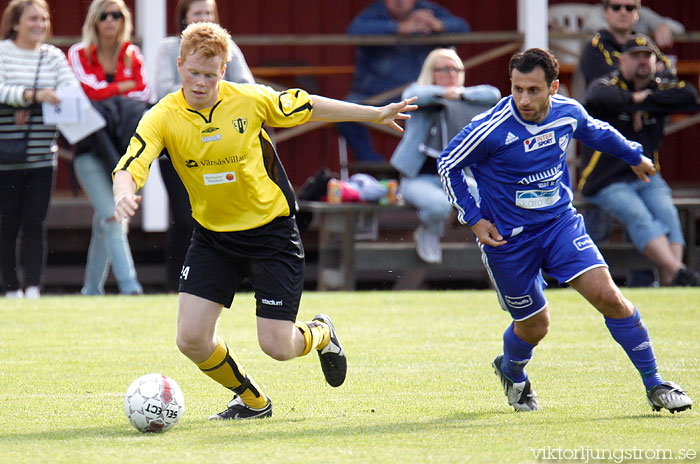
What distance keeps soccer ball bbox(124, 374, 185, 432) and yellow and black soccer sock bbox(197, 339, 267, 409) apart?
324 mm

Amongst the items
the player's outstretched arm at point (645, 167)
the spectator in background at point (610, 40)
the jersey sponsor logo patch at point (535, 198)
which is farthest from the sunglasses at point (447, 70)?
the jersey sponsor logo patch at point (535, 198)

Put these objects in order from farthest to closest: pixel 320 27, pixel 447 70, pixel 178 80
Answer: pixel 320 27
pixel 447 70
pixel 178 80

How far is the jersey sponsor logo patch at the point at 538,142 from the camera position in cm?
550

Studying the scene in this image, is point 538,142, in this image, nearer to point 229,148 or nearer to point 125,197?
point 229,148

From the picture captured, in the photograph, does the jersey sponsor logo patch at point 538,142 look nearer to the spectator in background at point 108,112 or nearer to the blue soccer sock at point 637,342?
the blue soccer sock at point 637,342

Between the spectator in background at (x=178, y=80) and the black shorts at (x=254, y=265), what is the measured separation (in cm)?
307

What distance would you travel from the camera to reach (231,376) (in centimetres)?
526

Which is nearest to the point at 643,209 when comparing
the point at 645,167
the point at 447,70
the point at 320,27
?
the point at 447,70

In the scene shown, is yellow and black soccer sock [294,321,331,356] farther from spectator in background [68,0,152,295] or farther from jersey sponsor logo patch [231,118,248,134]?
spectator in background [68,0,152,295]

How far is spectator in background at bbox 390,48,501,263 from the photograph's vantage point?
9.88 meters

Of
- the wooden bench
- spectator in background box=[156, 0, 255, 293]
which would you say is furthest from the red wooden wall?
spectator in background box=[156, 0, 255, 293]

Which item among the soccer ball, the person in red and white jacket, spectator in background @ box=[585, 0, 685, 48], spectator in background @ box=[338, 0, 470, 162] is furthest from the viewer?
spectator in background @ box=[585, 0, 685, 48]

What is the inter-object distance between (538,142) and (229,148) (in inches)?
A: 60.1

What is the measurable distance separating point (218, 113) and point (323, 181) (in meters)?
5.78
